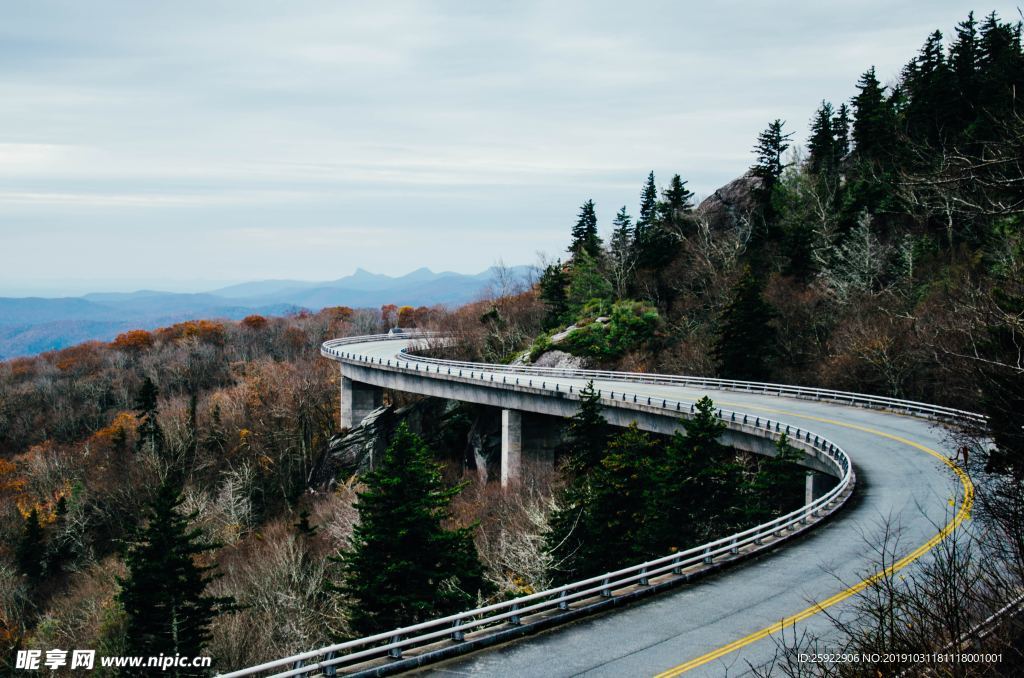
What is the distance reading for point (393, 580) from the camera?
75.6 ft

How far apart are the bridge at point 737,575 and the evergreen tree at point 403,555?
3.24ft

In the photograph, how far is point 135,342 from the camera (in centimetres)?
14275

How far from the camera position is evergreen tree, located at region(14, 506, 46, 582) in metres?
59.4

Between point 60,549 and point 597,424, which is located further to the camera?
point 60,549

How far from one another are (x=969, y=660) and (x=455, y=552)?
16.9 m

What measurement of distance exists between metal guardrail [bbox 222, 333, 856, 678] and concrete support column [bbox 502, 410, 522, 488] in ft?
8.34

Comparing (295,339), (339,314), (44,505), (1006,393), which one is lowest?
(44,505)

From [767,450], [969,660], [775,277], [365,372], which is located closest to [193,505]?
[365,372]

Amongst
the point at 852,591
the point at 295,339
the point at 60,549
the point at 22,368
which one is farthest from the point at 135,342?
the point at 852,591

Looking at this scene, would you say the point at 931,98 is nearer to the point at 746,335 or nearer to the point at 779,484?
the point at 746,335

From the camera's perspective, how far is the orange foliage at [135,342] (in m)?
142

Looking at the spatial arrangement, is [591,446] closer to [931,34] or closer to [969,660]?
[969,660]

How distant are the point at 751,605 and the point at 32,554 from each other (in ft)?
198

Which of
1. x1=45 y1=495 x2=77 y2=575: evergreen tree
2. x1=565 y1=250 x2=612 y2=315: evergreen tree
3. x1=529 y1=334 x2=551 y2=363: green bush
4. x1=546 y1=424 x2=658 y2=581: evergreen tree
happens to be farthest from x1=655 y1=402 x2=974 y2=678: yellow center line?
x1=45 y1=495 x2=77 y2=575: evergreen tree
